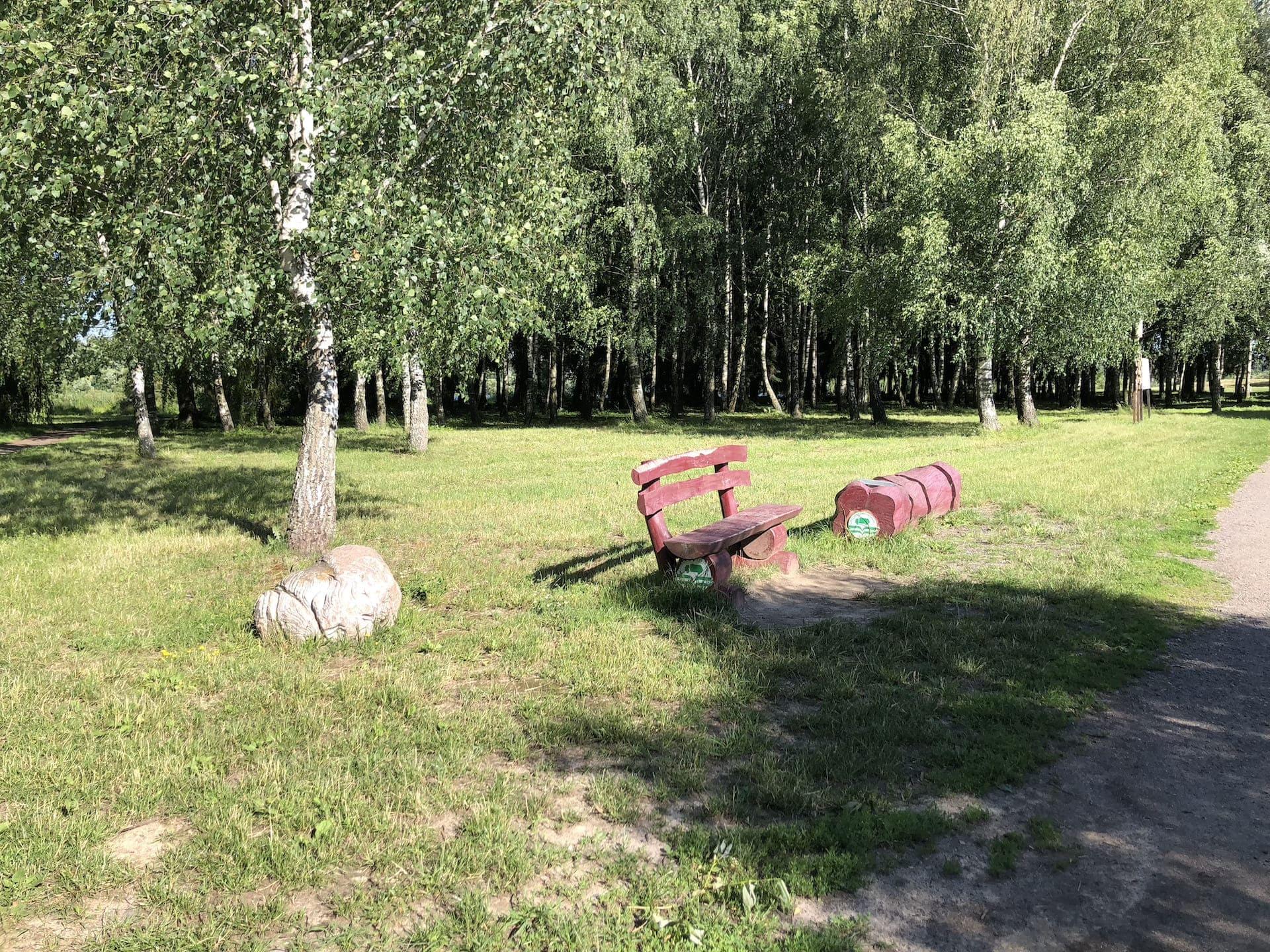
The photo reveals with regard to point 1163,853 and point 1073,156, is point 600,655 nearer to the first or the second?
point 1163,853

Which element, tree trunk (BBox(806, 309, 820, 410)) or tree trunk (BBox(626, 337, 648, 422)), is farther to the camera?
tree trunk (BBox(806, 309, 820, 410))

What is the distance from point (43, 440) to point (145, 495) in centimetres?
1560

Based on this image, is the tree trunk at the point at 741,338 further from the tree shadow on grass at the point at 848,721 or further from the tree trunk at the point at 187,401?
the tree shadow on grass at the point at 848,721

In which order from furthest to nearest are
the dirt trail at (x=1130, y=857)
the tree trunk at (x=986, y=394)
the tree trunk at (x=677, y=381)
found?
the tree trunk at (x=677, y=381) < the tree trunk at (x=986, y=394) < the dirt trail at (x=1130, y=857)

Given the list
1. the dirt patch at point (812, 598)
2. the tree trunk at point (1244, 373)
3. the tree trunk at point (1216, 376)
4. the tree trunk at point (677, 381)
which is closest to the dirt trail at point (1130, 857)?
the dirt patch at point (812, 598)

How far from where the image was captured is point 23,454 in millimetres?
20578

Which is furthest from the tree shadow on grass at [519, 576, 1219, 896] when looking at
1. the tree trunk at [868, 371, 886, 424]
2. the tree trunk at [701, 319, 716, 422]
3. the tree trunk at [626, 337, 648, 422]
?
the tree trunk at [701, 319, 716, 422]

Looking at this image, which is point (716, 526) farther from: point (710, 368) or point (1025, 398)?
point (710, 368)

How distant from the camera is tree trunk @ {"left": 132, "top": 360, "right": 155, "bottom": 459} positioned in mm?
20016

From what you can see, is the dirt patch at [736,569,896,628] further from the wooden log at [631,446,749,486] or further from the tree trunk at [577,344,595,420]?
the tree trunk at [577,344,595,420]

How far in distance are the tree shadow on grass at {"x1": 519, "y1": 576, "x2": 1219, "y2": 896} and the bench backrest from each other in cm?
75

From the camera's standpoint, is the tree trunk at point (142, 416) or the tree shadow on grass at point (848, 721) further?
the tree trunk at point (142, 416)

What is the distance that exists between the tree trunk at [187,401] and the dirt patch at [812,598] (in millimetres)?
27204

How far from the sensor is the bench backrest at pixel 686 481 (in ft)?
23.0
